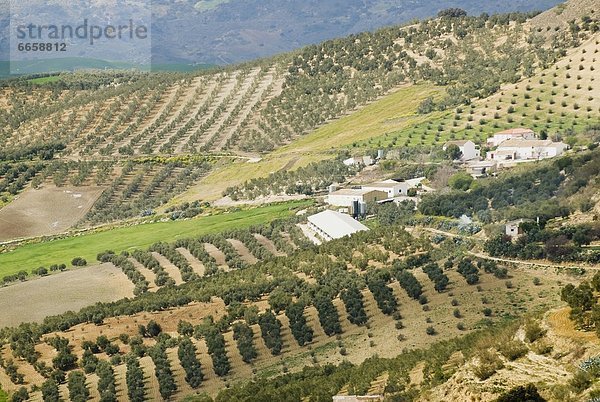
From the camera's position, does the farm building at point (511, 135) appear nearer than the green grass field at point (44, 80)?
Yes

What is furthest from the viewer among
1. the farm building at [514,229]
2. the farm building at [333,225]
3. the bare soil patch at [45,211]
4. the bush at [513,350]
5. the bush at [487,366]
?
the bare soil patch at [45,211]

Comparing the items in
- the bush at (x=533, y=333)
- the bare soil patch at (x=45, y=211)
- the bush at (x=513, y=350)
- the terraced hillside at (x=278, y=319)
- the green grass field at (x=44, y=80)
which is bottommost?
the bare soil patch at (x=45, y=211)

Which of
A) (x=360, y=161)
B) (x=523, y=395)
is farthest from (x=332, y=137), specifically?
(x=523, y=395)

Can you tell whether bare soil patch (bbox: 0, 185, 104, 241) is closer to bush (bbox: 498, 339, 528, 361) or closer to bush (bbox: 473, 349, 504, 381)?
bush (bbox: 498, 339, 528, 361)

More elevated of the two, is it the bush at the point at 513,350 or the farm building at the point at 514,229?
the bush at the point at 513,350

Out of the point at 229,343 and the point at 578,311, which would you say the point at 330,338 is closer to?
the point at 229,343

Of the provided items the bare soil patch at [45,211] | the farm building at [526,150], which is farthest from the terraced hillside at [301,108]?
the farm building at [526,150]

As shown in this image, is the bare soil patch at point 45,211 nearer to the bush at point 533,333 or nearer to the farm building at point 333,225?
the farm building at point 333,225
